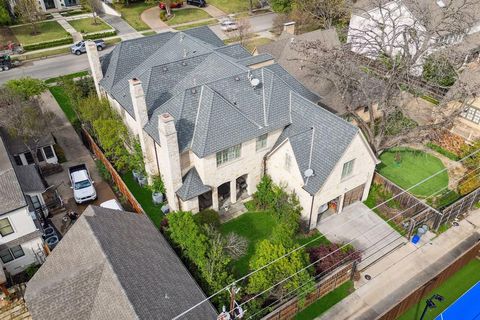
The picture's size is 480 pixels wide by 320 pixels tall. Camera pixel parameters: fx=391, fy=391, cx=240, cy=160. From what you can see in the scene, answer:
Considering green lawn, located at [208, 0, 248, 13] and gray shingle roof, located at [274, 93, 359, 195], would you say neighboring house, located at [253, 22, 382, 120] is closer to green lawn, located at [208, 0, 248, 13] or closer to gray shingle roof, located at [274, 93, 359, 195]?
gray shingle roof, located at [274, 93, 359, 195]

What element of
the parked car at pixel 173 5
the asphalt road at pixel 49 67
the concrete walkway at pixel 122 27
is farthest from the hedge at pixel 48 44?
the parked car at pixel 173 5

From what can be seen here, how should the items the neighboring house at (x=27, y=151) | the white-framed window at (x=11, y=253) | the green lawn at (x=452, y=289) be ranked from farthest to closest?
the neighboring house at (x=27, y=151) < the white-framed window at (x=11, y=253) < the green lawn at (x=452, y=289)

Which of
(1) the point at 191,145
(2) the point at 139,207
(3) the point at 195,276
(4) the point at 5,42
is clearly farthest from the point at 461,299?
(4) the point at 5,42

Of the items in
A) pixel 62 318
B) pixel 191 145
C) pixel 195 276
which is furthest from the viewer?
pixel 191 145

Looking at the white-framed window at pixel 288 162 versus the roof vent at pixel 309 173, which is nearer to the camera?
the roof vent at pixel 309 173

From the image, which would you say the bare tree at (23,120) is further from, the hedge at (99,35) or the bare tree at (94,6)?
the bare tree at (94,6)

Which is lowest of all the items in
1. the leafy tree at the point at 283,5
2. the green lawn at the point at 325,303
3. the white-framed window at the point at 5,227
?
the green lawn at the point at 325,303

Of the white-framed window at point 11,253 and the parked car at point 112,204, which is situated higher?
the white-framed window at point 11,253

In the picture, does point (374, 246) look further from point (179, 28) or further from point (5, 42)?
point (5, 42)

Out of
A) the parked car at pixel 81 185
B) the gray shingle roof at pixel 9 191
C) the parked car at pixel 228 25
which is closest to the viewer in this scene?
the gray shingle roof at pixel 9 191
